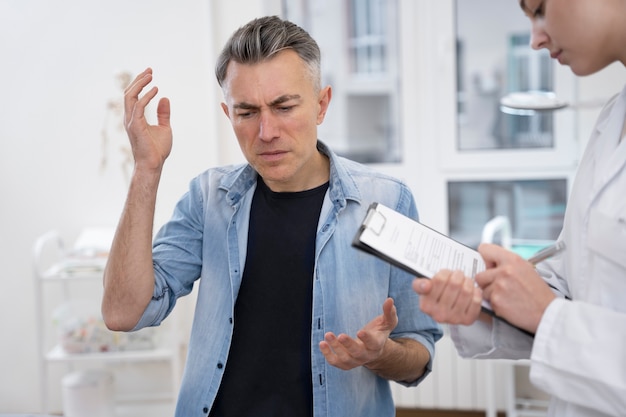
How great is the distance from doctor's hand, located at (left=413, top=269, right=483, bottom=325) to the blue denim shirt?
1.44 ft

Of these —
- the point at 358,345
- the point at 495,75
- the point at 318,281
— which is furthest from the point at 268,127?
the point at 495,75

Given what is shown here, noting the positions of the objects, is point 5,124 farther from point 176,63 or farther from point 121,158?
point 176,63

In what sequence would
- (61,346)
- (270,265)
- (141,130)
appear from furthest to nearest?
(61,346) < (270,265) < (141,130)

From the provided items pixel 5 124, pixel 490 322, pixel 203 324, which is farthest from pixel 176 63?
pixel 490 322

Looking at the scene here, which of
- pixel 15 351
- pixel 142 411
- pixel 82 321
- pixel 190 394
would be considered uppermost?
pixel 190 394

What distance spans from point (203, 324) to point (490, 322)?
0.58 metres

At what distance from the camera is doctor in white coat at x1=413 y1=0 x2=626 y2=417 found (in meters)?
0.94

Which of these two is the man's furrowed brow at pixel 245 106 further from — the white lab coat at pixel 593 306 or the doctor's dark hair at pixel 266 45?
the white lab coat at pixel 593 306

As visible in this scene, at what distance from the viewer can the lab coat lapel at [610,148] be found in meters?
1.02

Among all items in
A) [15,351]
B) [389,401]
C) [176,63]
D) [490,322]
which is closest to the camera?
[490,322]

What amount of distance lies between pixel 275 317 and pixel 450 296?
52 cm

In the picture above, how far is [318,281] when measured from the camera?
142 centimetres

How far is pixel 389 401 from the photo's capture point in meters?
1.51

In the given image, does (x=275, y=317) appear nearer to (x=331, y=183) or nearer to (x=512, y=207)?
(x=331, y=183)
